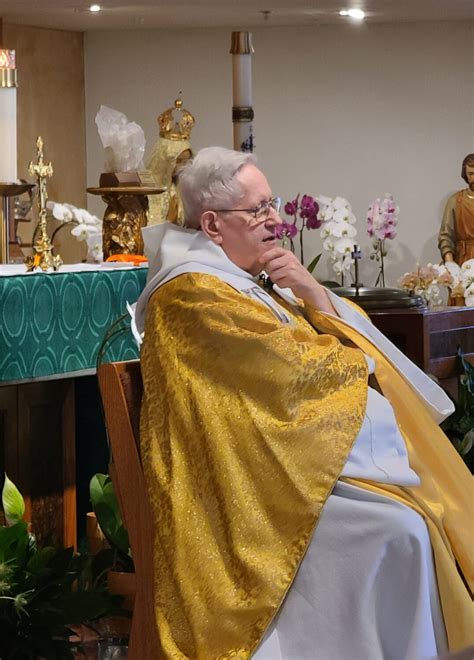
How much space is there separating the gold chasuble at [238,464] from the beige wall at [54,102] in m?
7.84

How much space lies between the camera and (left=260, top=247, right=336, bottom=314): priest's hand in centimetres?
272

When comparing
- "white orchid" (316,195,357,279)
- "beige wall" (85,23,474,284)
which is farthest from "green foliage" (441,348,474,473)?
"beige wall" (85,23,474,284)

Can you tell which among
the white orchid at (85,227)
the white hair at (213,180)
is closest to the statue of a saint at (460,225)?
the white orchid at (85,227)

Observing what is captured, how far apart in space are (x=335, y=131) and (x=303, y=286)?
321 inches

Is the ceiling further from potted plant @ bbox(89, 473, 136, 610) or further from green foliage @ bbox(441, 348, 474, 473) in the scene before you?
potted plant @ bbox(89, 473, 136, 610)

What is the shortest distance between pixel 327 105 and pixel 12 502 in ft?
27.0

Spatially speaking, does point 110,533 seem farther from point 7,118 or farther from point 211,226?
point 7,118

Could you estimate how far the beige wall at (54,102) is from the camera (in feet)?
33.3

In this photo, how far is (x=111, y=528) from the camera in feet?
10.3

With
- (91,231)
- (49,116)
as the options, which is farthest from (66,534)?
(49,116)

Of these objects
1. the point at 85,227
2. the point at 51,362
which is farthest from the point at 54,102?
the point at 51,362

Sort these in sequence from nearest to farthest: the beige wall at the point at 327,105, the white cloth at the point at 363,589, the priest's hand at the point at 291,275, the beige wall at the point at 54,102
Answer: the white cloth at the point at 363,589 < the priest's hand at the point at 291,275 < the beige wall at the point at 54,102 < the beige wall at the point at 327,105

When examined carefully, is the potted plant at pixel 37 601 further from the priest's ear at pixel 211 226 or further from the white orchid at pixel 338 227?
the white orchid at pixel 338 227

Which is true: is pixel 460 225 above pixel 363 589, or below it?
above
